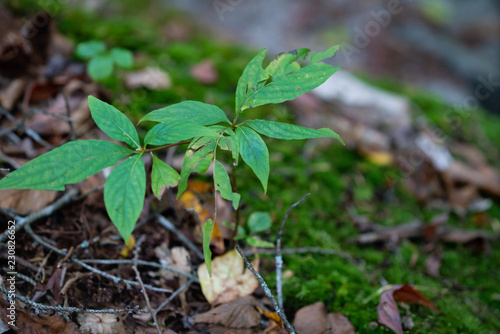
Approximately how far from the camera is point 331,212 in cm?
242

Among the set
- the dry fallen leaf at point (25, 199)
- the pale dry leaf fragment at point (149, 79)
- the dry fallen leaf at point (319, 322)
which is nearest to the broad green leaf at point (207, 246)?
the dry fallen leaf at point (319, 322)

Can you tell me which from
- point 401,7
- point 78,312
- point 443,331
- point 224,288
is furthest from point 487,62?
point 78,312

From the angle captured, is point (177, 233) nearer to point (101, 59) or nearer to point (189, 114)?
point (189, 114)

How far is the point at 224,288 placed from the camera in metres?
1.62

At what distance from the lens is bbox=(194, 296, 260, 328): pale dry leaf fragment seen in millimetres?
1486

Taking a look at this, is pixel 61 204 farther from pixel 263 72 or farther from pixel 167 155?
pixel 263 72

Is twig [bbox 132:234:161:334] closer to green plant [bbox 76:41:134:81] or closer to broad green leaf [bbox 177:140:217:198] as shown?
broad green leaf [bbox 177:140:217:198]

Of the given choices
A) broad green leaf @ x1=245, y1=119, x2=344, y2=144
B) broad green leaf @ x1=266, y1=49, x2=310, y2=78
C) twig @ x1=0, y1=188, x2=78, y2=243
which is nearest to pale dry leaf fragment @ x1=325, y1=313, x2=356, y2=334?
broad green leaf @ x1=245, y1=119, x2=344, y2=144

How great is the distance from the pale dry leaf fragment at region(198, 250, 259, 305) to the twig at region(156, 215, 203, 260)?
4.3 inches

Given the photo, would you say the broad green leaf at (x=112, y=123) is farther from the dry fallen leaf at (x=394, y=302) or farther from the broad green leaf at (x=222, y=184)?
the dry fallen leaf at (x=394, y=302)

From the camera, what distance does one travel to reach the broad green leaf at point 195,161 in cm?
124

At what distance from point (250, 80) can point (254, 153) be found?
0.33 meters

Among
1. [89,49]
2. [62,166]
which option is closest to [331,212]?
[62,166]

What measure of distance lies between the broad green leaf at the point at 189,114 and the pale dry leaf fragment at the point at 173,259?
0.77 metres
